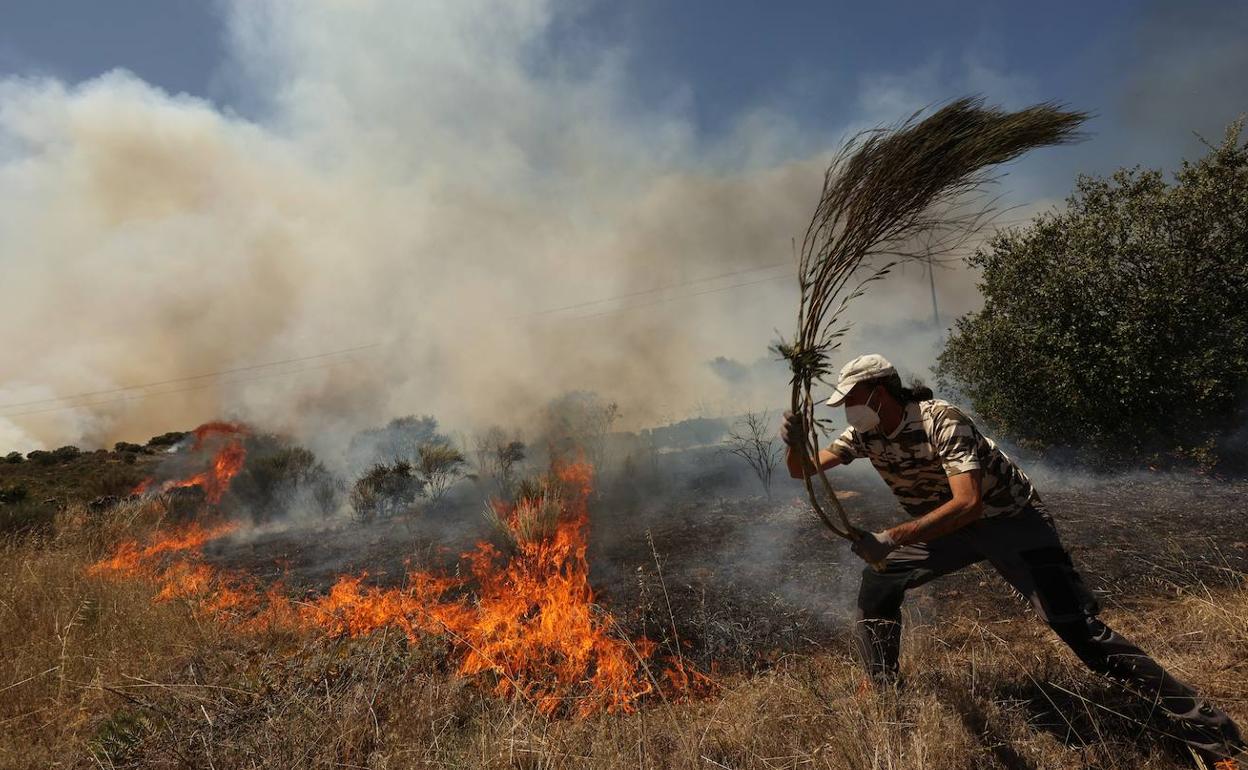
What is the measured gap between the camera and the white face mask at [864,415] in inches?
111

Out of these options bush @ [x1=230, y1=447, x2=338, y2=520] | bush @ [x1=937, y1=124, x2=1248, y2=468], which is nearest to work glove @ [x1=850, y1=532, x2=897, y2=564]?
bush @ [x1=937, y1=124, x2=1248, y2=468]

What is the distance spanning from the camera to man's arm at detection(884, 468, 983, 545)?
246 centimetres

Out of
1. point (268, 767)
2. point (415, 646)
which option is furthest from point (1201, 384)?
point (268, 767)

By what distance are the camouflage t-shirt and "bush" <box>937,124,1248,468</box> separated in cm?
953

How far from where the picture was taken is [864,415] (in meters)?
2.84

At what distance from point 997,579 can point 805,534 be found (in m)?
2.80

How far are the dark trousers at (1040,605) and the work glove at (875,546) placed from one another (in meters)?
0.42

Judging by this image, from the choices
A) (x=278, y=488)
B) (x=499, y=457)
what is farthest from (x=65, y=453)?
(x=499, y=457)

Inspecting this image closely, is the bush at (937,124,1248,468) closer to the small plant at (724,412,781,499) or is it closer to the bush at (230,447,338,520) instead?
the small plant at (724,412,781,499)

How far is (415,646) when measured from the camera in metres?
4.01

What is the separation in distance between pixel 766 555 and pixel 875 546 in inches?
175

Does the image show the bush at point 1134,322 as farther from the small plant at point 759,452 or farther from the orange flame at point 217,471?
the orange flame at point 217,471

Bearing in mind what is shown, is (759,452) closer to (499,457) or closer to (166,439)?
(499,457)

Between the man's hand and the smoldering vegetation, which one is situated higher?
the man's hand
